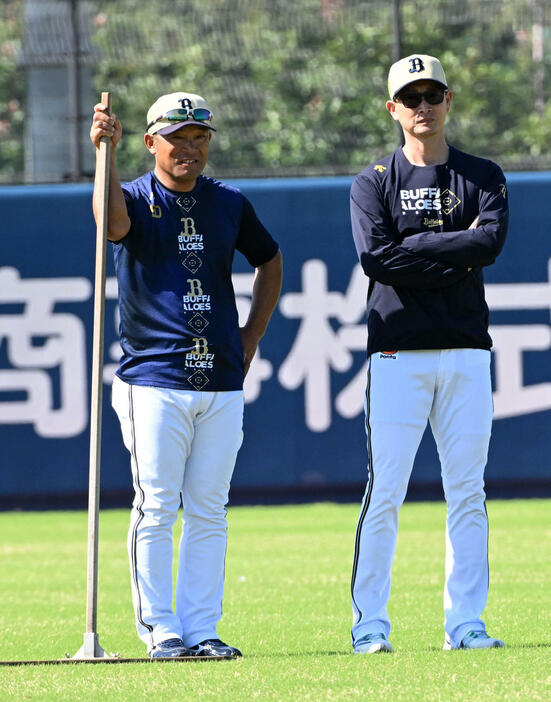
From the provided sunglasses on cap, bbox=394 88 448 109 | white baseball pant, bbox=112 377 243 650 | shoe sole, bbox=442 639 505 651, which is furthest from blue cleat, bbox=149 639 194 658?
sunglasses on cap, bbox=394 88 448 109

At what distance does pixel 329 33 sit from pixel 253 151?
1.51 meters

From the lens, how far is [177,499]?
17.0 feet

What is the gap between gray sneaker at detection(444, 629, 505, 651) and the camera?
505 cm

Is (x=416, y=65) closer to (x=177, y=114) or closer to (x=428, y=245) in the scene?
(x=428, y=245)

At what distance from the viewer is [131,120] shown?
15383mm

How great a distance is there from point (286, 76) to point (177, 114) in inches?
315

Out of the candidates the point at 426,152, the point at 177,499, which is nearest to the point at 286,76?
the point at 426,152

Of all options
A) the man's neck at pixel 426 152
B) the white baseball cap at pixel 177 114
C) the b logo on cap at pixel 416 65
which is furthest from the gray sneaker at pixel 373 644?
the b logo on cap at pixel 416 65

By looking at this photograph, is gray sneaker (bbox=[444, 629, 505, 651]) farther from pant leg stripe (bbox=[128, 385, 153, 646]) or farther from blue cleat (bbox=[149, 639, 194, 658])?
pant leg stripe (bbox=[128, 385, 153, 646])

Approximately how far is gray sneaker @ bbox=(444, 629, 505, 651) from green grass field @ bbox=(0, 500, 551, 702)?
2.1 inches

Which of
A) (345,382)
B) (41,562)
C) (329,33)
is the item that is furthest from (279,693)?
(329,33)

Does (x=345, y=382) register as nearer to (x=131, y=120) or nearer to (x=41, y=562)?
(x=41, y=562)

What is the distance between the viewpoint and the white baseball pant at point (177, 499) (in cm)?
507

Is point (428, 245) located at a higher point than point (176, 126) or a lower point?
lower
